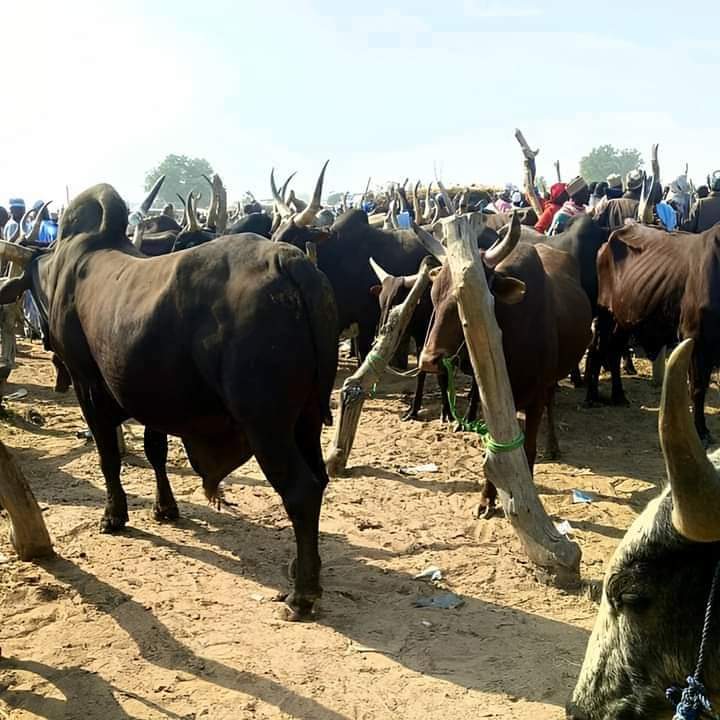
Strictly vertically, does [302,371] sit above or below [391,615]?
above

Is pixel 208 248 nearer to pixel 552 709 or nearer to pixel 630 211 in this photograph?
pixel 552 709

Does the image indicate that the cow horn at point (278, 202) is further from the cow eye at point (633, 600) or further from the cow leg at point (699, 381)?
the cow eye at point (633, 600)

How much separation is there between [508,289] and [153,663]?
3.12m

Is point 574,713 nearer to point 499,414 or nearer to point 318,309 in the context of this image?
point 318,309

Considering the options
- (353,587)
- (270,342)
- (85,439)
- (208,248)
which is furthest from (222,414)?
(85,439)

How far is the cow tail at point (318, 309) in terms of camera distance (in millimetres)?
4117

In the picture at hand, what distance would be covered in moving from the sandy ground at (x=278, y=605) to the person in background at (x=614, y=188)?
30.9 ft

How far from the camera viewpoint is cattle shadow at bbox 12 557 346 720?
3.58 metres

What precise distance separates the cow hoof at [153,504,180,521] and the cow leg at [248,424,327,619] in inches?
65.4

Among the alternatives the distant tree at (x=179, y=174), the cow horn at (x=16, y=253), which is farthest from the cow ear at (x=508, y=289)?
the distant tree at (x=179, y=174)

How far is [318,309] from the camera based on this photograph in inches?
163

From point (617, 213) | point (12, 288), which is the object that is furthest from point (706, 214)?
point (12, 288)

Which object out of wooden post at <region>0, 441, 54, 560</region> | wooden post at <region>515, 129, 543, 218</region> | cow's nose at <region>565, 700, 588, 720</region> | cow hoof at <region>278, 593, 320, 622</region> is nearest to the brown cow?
cow hoof at <region>278, 593, 320, 622</region>

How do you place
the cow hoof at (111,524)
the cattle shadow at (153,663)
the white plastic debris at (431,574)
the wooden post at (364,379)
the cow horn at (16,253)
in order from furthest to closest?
the wooden post at (364,379) → the cow horn at (16,253) → the cow hoof at (111,524) → the white plastic debris at (431,574) → the cattle shadow at (153,663)
